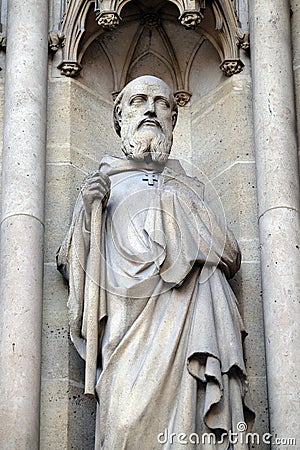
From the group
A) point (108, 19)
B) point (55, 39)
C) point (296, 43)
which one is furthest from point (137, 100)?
point (296, 43)

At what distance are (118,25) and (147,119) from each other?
2.74ft

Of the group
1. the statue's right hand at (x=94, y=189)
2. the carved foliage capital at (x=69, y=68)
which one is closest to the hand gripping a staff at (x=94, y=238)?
the statue's right hand at (x=94, y=189)

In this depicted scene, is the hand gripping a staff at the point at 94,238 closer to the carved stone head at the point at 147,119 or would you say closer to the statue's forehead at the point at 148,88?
the carved stone head at the point at 147,119

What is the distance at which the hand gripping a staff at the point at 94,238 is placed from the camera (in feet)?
21.4

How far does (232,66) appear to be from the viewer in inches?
300

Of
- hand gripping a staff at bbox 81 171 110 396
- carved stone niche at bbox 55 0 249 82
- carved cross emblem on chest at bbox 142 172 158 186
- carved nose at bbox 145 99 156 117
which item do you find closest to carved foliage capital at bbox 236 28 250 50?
carved stone niche at bbox 55 0 249 82

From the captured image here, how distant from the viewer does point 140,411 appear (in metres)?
6.29

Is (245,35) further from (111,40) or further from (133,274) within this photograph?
(133,274)

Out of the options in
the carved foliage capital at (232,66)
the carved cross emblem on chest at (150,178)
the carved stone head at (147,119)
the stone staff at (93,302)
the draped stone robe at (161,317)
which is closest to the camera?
the draped stone robe at (161,317)

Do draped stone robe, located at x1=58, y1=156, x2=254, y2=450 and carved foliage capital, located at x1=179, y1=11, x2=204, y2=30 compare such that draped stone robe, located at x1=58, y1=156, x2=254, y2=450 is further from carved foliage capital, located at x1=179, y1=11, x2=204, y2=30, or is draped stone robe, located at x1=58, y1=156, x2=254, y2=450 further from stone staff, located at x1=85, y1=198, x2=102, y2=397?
carved foliage capital, located at x1=179, y1=11, x2=204, y2=30

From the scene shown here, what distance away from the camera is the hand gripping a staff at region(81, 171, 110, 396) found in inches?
257

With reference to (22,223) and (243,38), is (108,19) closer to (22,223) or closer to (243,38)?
(243,38)

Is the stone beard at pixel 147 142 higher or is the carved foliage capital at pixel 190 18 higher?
the carved foliage capital at pixel 190 18

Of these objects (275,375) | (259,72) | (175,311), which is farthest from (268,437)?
(259,72)
